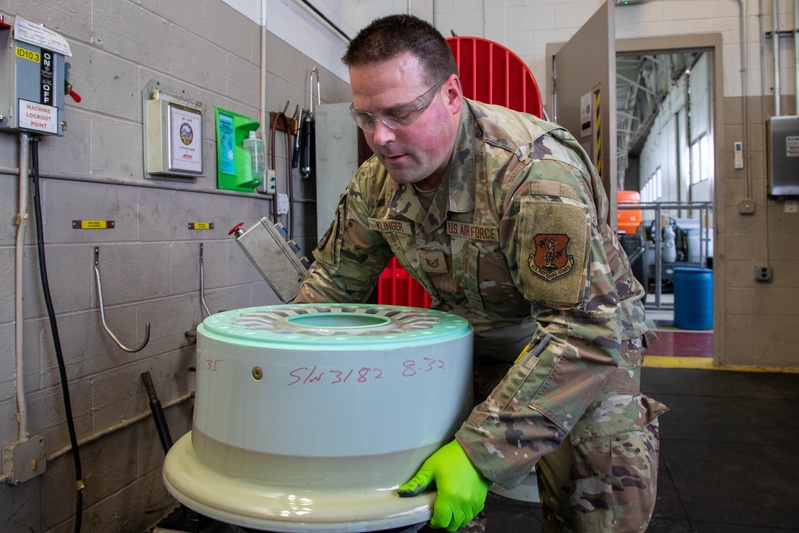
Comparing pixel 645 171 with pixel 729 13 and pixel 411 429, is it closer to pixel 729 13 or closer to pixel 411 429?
pixel 729 13

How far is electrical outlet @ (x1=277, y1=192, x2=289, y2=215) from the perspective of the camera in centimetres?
250

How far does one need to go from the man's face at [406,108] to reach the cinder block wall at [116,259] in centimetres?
92

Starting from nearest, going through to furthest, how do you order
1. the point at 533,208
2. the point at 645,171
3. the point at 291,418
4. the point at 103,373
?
the point at 291,418
the point at 533,208
the point at 103,373
the point at 645,171

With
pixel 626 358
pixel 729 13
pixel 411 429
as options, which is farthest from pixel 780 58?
pixel 411 429

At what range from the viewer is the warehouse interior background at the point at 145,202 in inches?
54.5

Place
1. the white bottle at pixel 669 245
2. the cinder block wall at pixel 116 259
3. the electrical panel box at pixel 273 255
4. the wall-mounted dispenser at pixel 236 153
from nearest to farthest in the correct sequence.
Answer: the cinder block wall at pixel 116 259, the electrical panel box at pixel 273 255, the wall-mounted dispenser at pixel 236 153, the white bottle at pixel 669 245

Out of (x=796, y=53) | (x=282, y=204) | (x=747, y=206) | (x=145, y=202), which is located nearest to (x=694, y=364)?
(x=747, y=206)

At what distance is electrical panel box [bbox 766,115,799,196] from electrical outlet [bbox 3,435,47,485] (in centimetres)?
396

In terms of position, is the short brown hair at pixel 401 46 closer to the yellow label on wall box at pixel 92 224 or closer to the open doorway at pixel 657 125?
the yellow label on wall box at pixel 92 224

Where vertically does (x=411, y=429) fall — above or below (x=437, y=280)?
below

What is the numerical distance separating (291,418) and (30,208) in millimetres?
1023

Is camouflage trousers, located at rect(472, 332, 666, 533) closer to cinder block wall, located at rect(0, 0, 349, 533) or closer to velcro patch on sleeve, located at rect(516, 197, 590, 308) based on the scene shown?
velcro patch on sleeve, located at rect(516, 197, 590, 308)

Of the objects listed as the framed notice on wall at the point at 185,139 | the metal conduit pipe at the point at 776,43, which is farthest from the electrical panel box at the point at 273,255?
the metal conduit pipe at the point at 776,43

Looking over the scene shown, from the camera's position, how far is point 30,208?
4.43ft
